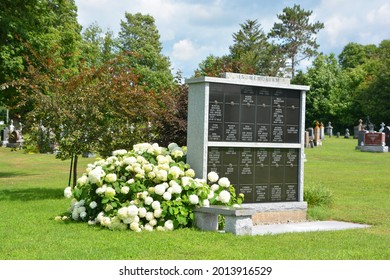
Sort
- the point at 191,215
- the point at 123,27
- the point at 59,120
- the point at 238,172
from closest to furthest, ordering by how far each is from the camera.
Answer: the point at 191,215 → the point at 238,172 → the point at 59,120 → the point at 123,27

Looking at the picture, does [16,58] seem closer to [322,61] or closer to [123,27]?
[123,27]

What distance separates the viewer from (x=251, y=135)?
1179 cm

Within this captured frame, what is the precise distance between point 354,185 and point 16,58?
1278 cm

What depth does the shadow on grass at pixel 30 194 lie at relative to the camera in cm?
1539

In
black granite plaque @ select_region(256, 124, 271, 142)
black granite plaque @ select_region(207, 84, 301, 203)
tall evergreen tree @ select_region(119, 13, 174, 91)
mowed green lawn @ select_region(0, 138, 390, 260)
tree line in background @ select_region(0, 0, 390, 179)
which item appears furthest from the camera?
tall evergreen tree @ select_region(119, 13, 174, 91)

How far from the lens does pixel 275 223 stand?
Answer: 469 inches

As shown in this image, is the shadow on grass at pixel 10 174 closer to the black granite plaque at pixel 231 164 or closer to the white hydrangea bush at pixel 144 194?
the white hydrangea bush at pixel 144 194

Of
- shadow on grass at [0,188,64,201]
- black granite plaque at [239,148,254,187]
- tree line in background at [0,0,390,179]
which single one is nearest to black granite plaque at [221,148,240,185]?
black granite plaque at [239,148,254,187]

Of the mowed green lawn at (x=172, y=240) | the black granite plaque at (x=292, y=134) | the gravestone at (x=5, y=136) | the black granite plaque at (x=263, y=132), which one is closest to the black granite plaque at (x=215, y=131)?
the black granite plaque at (x=263, y=132)

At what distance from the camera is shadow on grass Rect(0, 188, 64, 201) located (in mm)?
15391

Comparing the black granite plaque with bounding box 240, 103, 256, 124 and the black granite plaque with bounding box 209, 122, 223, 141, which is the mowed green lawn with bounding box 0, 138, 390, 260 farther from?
the black granite plaque with bounding box 240, 103, 256, 124

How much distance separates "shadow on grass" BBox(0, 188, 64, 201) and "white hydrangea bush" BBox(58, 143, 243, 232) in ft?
14.1

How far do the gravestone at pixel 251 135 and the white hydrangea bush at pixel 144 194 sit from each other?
447mm

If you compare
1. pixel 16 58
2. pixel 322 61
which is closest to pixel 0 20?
pixel 16 58
